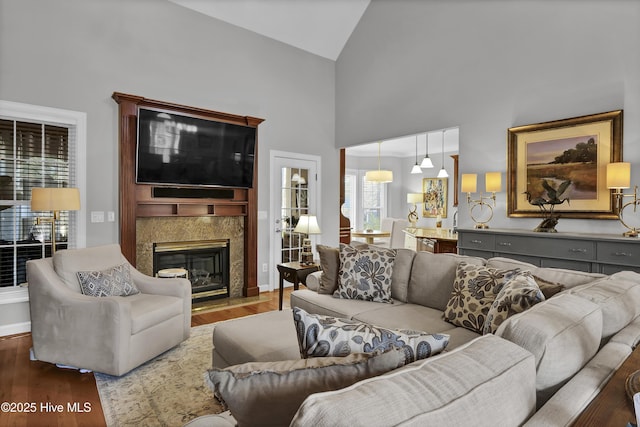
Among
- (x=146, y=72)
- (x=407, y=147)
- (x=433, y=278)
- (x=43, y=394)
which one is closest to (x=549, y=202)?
(x=433, y=278)

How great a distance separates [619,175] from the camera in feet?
10.2

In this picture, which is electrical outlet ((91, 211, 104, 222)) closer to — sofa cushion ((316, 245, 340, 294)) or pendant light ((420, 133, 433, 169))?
sofa cushion ((316, 245, 340, 294))

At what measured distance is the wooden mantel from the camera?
3967 mm

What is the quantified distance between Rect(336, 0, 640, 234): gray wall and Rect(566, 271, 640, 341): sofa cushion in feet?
7.34

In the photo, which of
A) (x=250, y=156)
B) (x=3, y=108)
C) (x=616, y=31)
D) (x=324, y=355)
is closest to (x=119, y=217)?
(x=3, y=108)

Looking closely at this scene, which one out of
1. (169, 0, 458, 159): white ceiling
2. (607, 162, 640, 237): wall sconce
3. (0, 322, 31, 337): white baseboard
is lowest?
(0, 322, 31, 337): white baseboard

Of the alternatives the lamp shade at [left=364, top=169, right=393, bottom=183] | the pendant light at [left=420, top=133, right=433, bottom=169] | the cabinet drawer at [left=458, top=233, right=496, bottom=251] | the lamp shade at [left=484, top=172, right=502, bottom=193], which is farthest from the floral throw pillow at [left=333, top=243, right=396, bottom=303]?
the lamp shade at [left=364, top=169, right=393, bottom=183]

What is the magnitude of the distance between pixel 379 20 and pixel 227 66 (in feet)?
7.64

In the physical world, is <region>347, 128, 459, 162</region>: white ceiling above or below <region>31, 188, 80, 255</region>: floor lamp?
above

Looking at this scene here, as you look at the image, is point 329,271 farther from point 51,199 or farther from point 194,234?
point 51,199

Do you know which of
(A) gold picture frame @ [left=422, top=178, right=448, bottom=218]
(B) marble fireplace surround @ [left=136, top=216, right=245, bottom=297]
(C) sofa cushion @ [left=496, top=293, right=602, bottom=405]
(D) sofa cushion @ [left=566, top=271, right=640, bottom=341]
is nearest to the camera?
(C) sofa cushion @ [left=496, top=293, right=602, bottom=405]

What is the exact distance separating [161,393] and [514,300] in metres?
2.19

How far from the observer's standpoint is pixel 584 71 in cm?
350

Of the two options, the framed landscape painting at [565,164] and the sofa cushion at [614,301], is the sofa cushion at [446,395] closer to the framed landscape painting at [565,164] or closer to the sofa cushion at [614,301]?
the sofa cushion at [614,301]
